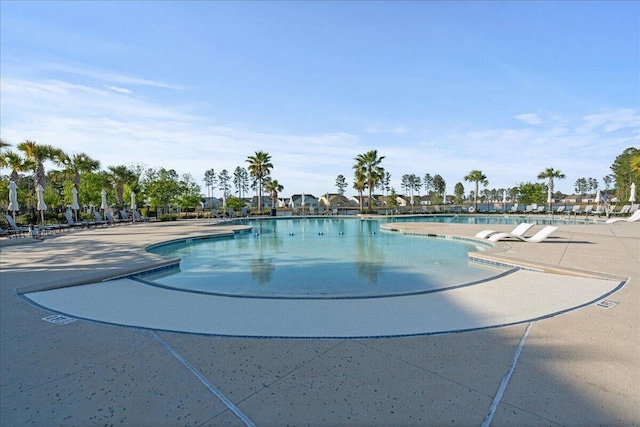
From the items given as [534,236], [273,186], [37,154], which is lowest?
[534,236]

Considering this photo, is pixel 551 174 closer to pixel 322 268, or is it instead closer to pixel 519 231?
pixel 519 231

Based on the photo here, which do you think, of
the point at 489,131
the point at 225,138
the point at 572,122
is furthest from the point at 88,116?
the point at 572,122

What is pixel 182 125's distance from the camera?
1955 centimetres

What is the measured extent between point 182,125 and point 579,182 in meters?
153

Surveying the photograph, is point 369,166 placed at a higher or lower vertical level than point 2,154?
higher

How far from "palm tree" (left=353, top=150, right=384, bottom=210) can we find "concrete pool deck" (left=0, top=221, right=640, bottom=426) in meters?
33.3

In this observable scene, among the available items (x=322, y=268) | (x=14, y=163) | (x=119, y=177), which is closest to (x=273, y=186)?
(x=119, y=177)

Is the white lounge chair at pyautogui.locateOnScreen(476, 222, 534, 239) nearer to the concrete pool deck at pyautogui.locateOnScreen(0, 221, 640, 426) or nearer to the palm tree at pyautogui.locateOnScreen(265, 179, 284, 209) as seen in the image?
the concrete pool deck at pyautogui.locateOnScreen(0, 221, 640, 426)

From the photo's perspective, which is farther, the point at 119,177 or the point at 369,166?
the point at 369,166

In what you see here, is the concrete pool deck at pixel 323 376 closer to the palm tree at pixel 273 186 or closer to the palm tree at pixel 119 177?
the palm tree at pixel 119 177

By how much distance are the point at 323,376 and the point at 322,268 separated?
6262 millimetres

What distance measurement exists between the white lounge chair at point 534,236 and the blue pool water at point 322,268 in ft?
2.94

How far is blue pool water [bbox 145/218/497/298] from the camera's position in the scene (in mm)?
6996

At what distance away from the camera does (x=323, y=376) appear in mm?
3004
